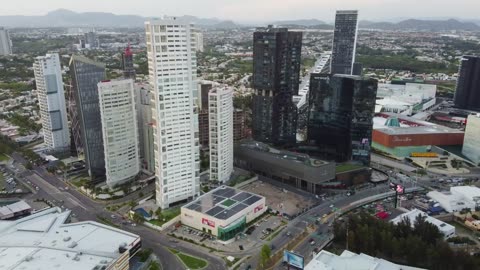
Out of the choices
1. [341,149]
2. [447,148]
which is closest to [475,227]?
[341,149]

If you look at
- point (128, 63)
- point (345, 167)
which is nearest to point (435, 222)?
point (345, 167)

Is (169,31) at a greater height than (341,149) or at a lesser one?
A: greater

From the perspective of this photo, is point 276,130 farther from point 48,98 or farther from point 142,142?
point 48,98

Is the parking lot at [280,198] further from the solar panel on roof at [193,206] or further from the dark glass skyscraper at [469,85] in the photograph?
the dark glass skyscraper at [469,85]

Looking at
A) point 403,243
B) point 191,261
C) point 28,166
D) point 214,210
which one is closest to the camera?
point 403,243

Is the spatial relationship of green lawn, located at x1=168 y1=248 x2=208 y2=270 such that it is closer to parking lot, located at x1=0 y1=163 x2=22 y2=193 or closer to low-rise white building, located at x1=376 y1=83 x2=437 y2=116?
parking lot, located at x1=0 y1=163 x2=22 y2=193

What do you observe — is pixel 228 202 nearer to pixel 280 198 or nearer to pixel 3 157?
pixel 280 198
